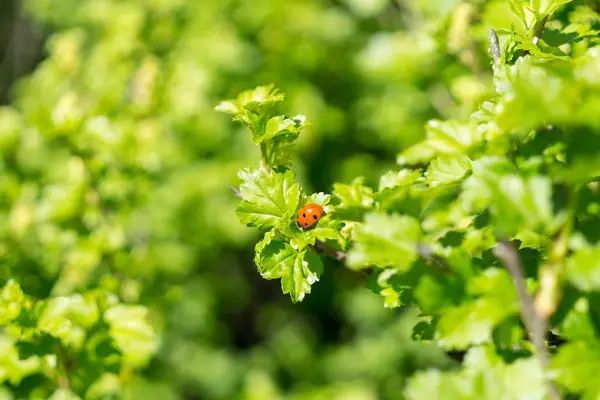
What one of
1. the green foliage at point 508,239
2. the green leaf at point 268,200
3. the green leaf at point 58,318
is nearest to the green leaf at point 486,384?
the green foliage at point 508,239

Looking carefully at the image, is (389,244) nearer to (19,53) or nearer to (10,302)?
(10,302)

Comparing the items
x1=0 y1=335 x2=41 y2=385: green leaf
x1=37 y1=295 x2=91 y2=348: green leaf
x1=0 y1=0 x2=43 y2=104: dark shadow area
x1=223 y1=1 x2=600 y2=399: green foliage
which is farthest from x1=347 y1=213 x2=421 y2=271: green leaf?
x1=0 y1=0 x2=43 y2=104: dark shadow area

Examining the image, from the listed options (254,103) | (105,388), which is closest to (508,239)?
(254,103)

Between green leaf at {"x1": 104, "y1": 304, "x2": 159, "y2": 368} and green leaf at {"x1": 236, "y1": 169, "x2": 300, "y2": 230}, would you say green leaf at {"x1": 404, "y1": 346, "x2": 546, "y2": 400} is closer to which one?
green leaf at {"x1": 236, "y1": 169, "x2": 300, "y2": 230}

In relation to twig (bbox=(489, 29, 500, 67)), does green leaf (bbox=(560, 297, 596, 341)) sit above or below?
below

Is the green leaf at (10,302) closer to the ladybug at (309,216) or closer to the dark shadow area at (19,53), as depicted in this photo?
the ladybug at (309,216)
